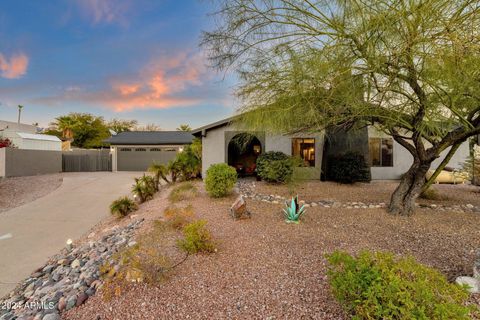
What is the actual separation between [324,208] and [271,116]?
3.65m

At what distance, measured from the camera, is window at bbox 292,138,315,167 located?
12.1 metres

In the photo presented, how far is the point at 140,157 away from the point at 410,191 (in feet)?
70.0

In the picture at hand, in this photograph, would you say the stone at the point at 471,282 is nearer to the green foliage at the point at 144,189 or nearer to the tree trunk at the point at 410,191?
the tree trunk at the point at 410,191

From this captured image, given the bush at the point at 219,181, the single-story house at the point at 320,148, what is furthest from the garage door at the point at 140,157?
the bush at the point at 219,181

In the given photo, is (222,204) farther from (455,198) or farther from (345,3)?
(455,198)

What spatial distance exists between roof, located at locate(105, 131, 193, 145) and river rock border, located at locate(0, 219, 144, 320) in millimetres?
17285

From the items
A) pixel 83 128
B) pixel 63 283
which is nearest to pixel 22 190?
pixel 63 283

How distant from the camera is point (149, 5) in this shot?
789cm

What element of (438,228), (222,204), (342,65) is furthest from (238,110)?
(438,228)

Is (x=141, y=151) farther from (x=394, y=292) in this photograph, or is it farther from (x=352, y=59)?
(x=394, y=292)

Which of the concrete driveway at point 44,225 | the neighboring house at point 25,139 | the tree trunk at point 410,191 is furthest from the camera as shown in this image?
the neighboring house at point 25,139

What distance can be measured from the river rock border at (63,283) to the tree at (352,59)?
3844 millimetres

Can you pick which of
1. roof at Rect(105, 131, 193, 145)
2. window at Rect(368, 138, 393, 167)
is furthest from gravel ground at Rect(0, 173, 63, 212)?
window at Rect(368, 138, 393, 167)

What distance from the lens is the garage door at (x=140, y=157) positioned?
22219 millimetres
